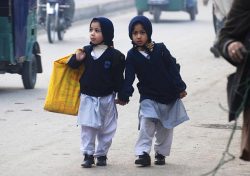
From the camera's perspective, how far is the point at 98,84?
Answer: 8.62 meters

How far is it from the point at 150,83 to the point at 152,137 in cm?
47

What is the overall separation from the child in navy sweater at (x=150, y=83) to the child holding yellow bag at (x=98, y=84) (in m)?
0.15

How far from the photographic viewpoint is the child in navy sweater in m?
8.60

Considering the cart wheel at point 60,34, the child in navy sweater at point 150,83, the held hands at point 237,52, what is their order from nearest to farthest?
the held hands at point 237,52 → the child in navy sweater at point 150,83 → the cart wheel at point 60,34

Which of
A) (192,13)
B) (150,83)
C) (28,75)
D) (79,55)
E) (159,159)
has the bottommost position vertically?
(192,13)

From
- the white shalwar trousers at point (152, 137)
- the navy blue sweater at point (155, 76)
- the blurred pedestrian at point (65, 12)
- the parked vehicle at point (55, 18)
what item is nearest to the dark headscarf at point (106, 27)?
the navy blue sweater at point (155, 76)

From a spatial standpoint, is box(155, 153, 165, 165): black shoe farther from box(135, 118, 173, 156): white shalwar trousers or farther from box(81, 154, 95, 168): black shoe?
box(81, 154, 95, 168): black shoe

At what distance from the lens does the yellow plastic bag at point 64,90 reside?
8.75m

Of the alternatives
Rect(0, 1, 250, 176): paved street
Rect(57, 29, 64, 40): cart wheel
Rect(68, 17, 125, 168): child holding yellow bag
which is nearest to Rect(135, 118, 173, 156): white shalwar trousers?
Rect(0, 1, 250, 176): paved street

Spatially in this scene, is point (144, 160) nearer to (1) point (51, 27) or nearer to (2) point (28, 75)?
(2) point (28, 75)

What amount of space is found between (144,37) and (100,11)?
963 inches

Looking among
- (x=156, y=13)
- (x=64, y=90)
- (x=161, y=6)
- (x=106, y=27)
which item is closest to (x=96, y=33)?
(x=106, y=27)

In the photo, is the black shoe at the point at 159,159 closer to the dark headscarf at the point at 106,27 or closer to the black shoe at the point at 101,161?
the black shoe at the point at 101,161

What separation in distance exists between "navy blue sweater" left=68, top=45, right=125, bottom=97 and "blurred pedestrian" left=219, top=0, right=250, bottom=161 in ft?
10.1
